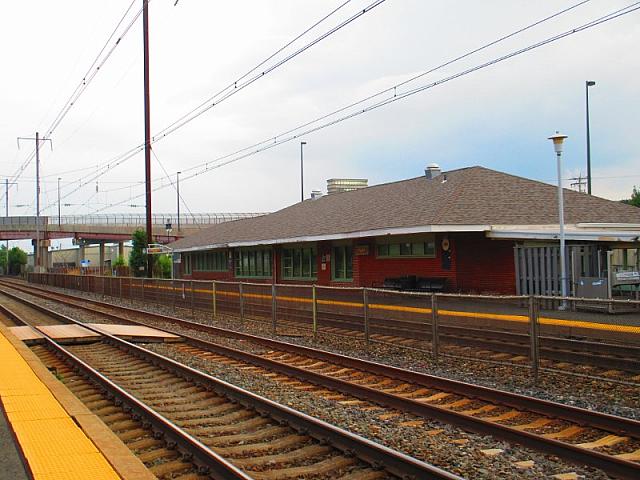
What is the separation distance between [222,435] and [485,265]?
17.3 m

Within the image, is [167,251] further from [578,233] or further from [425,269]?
[578,233]

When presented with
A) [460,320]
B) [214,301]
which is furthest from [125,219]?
[460,320]

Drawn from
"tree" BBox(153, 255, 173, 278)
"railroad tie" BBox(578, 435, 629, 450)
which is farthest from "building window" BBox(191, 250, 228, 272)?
"railroad tie" BBox(578, 435, 629, 450)

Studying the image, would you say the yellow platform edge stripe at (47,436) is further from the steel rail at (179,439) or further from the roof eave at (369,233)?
the roof eave at (369,233)

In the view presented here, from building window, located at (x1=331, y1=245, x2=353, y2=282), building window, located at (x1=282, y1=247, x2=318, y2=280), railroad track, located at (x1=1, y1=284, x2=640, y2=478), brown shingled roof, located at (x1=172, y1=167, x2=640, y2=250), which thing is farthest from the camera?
building window, located at (x1=282, y1=247, x2=318, y2=280)

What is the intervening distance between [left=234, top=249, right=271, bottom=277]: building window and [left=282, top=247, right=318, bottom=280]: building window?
173 cm

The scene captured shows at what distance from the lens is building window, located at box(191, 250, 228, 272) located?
41931mm

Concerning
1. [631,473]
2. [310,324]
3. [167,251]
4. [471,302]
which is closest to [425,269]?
[310,324]

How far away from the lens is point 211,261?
44.3 meters

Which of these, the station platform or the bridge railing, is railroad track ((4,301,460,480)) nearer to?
the station platform

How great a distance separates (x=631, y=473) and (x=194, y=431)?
475 cm

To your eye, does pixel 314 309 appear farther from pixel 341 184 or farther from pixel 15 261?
pixel 15 261

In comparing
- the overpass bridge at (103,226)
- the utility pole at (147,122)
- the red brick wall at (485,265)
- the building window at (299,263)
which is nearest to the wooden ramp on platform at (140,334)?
the red brick wall at (485,265)

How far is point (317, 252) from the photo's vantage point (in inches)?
1232
